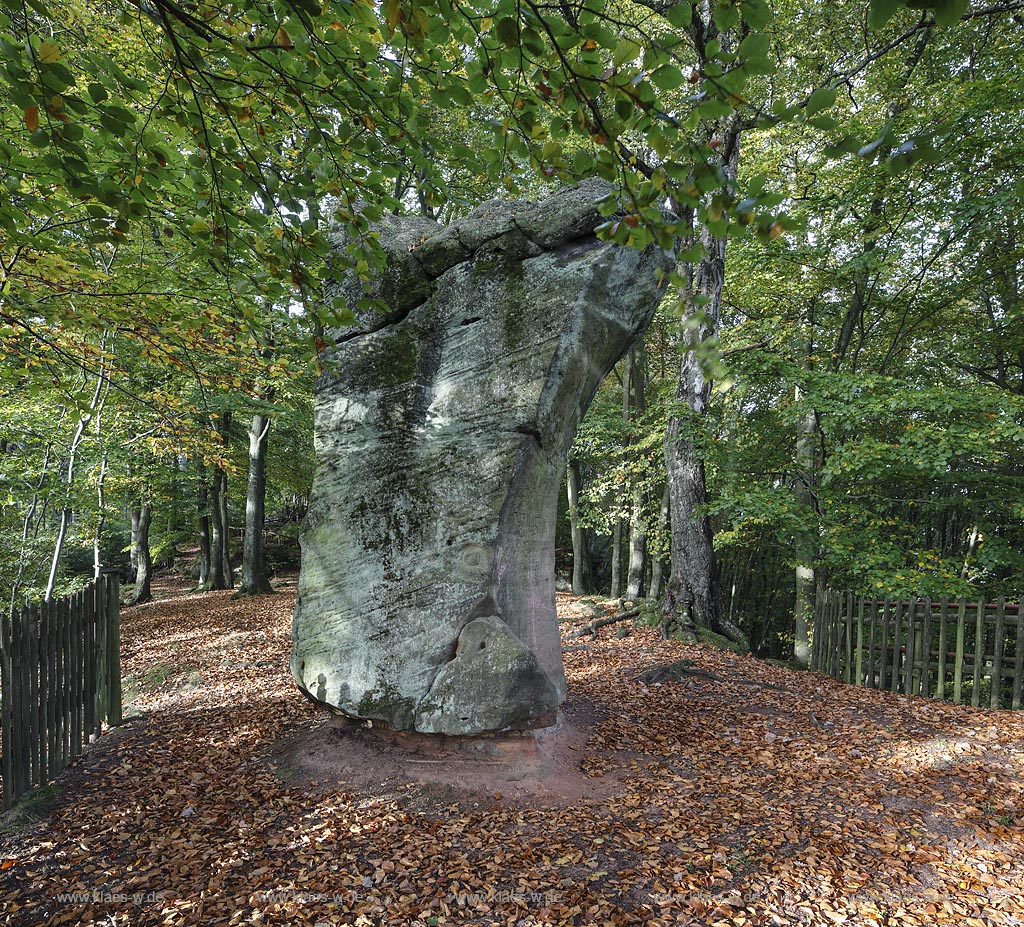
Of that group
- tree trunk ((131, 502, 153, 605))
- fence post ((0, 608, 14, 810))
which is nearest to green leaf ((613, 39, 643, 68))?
fence post ((0, 608, 14, 810))

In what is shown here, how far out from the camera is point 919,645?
26.3 ft

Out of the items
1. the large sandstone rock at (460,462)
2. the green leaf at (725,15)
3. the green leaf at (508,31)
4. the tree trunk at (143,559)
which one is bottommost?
the tree trunk at (143,559)

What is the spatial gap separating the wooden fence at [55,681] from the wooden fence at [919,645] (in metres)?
9.30

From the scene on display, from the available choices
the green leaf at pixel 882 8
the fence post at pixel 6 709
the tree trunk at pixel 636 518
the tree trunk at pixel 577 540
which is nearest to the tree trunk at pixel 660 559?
the tree trunk at pixel 636 518

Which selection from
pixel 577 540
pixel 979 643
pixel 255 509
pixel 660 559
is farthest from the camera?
pixel 577 540

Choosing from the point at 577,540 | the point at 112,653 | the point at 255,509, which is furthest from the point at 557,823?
the point at 577,540

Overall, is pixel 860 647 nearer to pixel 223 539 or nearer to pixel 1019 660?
pixel 1019 660

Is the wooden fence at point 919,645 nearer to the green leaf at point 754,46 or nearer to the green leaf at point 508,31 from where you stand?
the green leaf at point 754,46

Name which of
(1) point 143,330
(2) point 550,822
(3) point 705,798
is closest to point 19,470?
(1) point 143,330

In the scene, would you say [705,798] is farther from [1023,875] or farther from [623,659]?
[623,659]

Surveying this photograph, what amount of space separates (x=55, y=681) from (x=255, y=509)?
10.4m

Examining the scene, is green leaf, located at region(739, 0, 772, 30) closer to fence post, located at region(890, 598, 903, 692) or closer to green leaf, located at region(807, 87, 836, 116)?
green leaf, located at region(807, 87, 836, 116)

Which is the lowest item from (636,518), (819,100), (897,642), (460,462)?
(897,642)

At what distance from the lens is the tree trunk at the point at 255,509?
1486 centimetres
